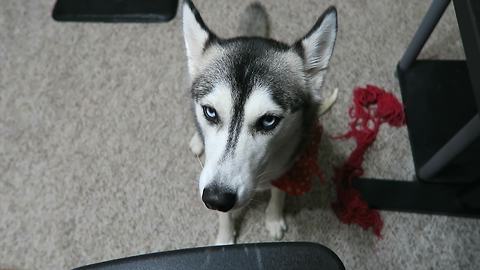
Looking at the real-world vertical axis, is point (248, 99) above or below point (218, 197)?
above

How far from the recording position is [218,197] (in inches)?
37.6

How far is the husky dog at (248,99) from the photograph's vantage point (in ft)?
3.17

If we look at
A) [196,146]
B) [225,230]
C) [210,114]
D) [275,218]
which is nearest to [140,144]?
[196,146]

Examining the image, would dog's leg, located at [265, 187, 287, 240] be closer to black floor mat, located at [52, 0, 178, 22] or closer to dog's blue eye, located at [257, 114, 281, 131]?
dog's blue eye, located at [257, 114, 281, 131]

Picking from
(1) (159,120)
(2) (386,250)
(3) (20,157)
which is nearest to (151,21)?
(1) (159,120)

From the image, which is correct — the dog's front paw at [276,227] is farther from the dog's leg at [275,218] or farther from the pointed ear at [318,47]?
the pointed ear at [318,47]

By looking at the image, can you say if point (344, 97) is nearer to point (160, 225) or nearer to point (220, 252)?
point (160, 225)

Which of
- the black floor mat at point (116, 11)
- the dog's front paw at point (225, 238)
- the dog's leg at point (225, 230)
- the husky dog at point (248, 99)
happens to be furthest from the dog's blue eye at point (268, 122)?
the black floor mat at point (116, 11)

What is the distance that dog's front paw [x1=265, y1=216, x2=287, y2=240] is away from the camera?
1.51 meters

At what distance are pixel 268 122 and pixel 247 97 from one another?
89 millimetres

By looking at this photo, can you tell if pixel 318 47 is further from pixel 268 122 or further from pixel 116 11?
pixel 116 11

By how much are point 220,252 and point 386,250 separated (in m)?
1.08

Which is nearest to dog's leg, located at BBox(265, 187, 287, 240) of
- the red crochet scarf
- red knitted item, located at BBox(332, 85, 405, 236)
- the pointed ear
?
the red crochet scarf

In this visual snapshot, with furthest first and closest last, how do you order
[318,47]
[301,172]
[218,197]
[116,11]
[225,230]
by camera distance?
[116,11] → [225,230] → [301,172] → [318,47] → [218,197]
